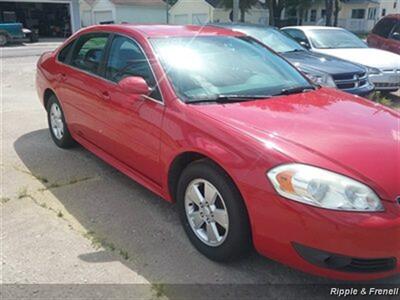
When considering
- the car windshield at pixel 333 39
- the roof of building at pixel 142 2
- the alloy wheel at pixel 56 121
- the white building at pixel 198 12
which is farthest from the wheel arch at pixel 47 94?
the white building at pixel 198 12

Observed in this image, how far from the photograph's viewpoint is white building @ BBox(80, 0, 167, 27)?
42.0 m

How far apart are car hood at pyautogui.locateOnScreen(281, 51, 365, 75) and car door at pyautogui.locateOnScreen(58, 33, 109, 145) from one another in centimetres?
385

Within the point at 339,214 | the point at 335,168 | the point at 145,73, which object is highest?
the point at 145,73

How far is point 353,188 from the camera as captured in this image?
Result: 245 centimetres

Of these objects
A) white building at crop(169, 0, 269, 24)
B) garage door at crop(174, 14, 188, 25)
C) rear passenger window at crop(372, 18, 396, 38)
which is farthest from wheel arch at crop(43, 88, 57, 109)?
garage door at crop(174, 14, 188, 25)

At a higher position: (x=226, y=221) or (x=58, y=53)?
(x=58, y=53)

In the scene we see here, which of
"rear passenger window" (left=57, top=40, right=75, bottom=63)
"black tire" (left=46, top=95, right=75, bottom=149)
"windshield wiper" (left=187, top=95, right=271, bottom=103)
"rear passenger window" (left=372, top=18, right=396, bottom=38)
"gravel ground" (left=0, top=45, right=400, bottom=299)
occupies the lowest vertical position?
"gravel ground" (left=0, top=45, right=400, bottom=299)

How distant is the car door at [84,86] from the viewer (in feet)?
14.2

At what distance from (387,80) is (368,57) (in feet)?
2.47

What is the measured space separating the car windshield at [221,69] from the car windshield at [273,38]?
4.36 m

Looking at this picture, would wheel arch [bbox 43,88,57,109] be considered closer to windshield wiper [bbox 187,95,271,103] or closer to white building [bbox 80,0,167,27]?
windshield wiper [bbox 187,95,271,103]

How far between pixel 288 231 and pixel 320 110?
118cm

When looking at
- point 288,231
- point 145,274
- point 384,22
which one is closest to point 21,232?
point 145,274

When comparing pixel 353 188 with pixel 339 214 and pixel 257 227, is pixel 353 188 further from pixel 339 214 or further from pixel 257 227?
pixel 257 227
